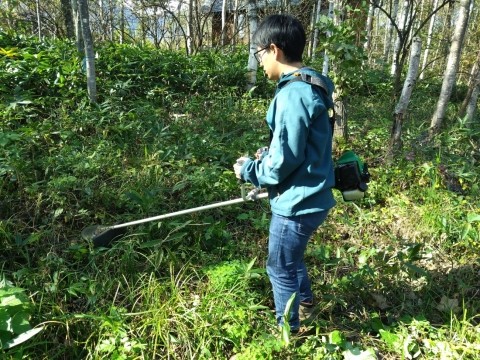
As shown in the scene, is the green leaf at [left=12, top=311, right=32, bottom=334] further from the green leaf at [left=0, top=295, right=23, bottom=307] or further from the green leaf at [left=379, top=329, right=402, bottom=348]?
the green leaf at [left=379, top=329, right=402, bottom=348]

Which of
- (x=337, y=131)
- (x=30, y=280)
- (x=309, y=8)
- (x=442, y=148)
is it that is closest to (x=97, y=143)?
(x=30, y=280)

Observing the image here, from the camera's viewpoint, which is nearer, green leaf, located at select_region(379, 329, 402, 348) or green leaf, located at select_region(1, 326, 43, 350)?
green leaf, located at select_region(1, 326, 43, 350)

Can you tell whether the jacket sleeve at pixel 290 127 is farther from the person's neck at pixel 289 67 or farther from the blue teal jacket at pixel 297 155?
the person's neck at pixel 289 67

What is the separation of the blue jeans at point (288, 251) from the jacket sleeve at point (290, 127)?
11.6 inches

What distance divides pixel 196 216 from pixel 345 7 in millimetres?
3060

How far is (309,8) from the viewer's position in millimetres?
13852

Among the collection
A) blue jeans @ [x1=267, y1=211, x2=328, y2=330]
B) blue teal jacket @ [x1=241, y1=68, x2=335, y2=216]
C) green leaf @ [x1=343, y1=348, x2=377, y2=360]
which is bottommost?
green leaf @ [x1=343, y1=348, x2=377, y2=360]

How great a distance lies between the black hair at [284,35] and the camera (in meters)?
1.91

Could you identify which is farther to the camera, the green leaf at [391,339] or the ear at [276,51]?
the green leaf at [391,339]

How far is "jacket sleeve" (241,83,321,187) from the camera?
1.81m

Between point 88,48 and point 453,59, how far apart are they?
4.56 meters

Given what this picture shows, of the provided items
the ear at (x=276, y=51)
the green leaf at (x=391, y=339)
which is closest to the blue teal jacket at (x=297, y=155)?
the ear at (x=276, y=51)

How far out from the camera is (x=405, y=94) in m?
4.21

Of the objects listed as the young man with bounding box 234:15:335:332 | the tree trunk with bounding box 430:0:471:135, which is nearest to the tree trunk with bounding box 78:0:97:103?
the young man with bounding box 234:15:335:332
